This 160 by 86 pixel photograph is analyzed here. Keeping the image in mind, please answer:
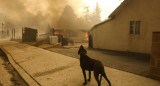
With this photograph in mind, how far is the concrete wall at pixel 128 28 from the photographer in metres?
6.98

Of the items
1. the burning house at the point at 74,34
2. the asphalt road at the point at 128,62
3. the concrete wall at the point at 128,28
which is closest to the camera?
the asphalt road at the point at 128,62

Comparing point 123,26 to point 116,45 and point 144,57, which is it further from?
point 144,57

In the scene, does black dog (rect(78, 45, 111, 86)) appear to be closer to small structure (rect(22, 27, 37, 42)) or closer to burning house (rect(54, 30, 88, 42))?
small structure (rect(22, 27, 37, 42))

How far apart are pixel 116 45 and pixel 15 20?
53.4m

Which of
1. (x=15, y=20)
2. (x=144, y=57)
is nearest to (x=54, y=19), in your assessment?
(x=15, y=20)

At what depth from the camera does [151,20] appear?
6980mm

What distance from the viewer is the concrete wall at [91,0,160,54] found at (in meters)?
6.98

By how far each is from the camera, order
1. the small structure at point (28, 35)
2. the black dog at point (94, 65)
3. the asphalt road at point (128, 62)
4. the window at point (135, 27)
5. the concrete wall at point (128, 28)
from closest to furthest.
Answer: the black dog at point (94, 65), the asphalt road at point (128, 62), the concrete wall at point (128, 28), the window at point (135, 27), the small structure at point (28, 35)

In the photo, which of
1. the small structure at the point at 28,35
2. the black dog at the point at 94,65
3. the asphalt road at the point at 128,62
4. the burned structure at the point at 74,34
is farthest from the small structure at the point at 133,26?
the burned structure at the point at 74,34

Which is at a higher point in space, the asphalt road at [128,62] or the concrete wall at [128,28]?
the concrete wall at [128,28]

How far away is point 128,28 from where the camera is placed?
819 cm

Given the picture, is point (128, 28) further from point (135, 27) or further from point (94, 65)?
point (94, 65)

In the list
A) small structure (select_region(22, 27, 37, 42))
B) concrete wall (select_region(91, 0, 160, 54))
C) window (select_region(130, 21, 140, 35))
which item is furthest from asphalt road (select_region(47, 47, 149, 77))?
small structure (select_region(22, 27, 37, 42))

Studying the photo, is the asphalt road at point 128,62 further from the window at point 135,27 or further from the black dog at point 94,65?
the black dog at point 94,65
